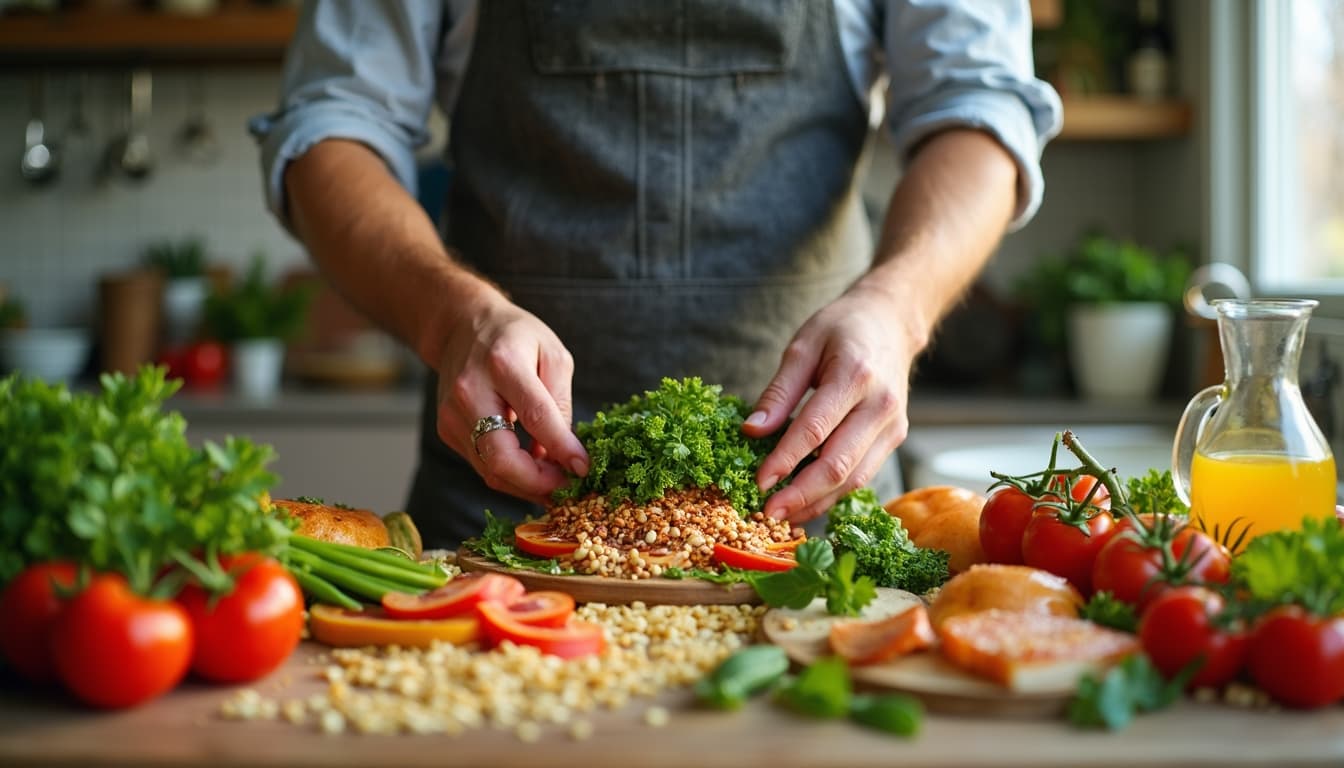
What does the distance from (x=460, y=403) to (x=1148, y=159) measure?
286 centimetres

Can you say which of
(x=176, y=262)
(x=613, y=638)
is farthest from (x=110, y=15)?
(x=613, y=638)

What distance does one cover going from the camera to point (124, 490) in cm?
90

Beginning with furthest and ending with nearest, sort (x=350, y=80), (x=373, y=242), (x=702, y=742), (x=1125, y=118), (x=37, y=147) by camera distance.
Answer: (x=37, y=147), (x=1125, y=118), (x=350, y=80), (x=373, y=242), (x=702, y=742)

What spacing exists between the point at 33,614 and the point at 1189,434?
1.02m

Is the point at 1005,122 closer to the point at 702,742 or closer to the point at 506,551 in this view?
the point at 506,551

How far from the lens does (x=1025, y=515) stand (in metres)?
1.19

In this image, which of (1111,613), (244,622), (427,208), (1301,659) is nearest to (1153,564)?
(1111,613)

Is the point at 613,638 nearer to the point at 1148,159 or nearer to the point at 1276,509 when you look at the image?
the point at 1276,509

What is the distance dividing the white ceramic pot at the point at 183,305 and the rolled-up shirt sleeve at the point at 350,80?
2067 millimetres

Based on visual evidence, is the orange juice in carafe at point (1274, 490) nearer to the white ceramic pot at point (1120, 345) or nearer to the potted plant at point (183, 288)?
the white ceramic pot at point (1120, 345)

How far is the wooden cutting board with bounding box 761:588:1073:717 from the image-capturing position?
2.85 ft

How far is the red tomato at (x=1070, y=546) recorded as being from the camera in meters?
1.12

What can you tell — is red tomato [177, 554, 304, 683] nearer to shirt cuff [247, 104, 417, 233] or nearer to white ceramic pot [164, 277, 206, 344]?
shirt cuff [247, 104, 417, 233]

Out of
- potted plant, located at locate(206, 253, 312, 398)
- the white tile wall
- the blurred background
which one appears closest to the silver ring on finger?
the blurred background
